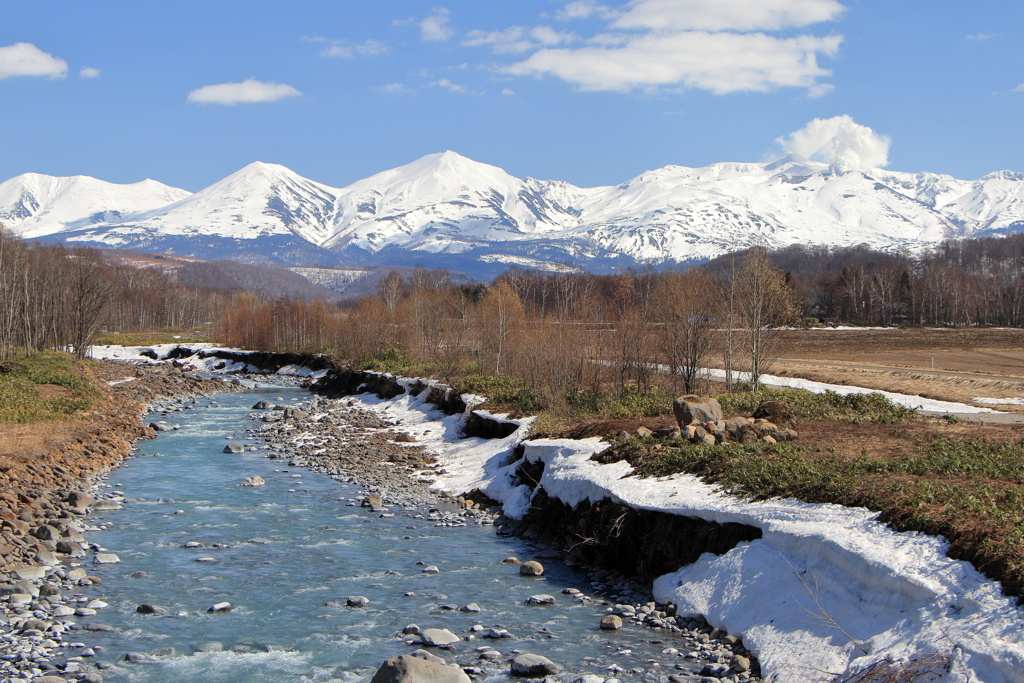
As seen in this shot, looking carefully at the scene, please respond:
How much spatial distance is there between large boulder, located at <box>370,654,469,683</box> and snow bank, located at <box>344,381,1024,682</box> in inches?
151

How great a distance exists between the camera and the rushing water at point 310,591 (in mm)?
10602

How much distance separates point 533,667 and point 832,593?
3.94 metres

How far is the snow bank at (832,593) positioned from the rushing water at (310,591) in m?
1.20

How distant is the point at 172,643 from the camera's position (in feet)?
36.5

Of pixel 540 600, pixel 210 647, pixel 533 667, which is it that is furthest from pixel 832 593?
pixel 210 647

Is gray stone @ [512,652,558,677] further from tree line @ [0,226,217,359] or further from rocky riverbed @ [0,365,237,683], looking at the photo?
tree line @ [0,226,217,359]

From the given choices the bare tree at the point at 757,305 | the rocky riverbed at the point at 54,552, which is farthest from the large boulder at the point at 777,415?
the rocky riverbed at the point at 54,552

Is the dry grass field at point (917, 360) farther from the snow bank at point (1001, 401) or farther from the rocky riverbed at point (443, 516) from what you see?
the rocky riverbed at point (443, 516)

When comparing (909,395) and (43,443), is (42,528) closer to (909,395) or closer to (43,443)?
(43,443)

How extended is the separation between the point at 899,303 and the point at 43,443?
358 feet

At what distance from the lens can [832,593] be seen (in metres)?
10.3

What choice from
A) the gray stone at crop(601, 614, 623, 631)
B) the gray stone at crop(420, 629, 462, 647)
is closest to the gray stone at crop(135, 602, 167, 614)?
the gray stone at crop(420, 629, 462, 647)

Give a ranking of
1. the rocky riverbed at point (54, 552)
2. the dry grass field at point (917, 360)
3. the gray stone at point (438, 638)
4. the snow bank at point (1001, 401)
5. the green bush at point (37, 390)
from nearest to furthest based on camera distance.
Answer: the rocky riverbed at point (54, 552) < the gray stone at point (438, 638) < the green bush at point (37, 390) < the snow bank at point (1001, 401) < the dry grass field at point (917, 360)

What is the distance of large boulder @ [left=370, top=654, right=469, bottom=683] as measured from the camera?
9.23m
